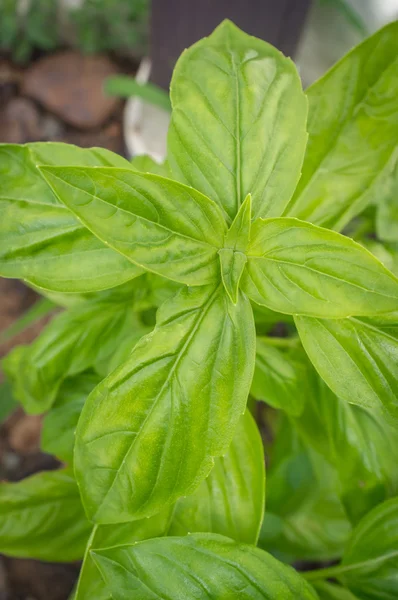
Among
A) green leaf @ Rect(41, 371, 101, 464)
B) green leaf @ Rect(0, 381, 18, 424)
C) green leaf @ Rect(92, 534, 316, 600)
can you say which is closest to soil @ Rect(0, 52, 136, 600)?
green leaf @ Rect(0, 381, 18, 424)

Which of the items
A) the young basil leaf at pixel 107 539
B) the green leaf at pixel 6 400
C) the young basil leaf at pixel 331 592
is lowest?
the green leaf at pixel 6 400

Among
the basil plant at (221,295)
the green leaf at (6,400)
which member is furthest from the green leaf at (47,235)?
the green leaf at (6,400)

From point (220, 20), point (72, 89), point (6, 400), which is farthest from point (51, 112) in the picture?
point (6, 400)

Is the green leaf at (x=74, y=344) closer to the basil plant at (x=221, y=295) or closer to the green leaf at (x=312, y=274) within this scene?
the basil plant at (x=221, y=295)

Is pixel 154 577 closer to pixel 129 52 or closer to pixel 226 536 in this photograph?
pixel 226 536

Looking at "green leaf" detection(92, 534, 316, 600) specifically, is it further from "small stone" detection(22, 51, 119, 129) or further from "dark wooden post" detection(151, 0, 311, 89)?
"small stone" detection(22, 51, 119, 129)

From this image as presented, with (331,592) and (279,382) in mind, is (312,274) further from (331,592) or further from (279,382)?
(331,592)

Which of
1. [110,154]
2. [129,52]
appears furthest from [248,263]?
[129,52]
